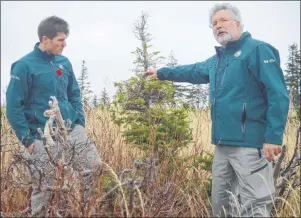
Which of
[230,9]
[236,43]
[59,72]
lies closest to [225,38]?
[236,43]

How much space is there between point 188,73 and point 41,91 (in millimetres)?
1454

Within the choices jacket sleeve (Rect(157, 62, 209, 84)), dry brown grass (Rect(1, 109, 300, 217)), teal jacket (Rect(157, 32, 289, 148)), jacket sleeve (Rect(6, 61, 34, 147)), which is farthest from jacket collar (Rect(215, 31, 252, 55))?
jacket sleeve (Rect(6, 61, 34, 147))

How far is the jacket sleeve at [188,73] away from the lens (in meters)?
3.66

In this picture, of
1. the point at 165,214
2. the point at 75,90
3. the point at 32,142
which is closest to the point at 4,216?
the point at 32,142

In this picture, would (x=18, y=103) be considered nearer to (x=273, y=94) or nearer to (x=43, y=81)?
(x=43, y=81)

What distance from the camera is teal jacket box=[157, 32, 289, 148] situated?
9.16ft

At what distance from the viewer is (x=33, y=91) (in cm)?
367

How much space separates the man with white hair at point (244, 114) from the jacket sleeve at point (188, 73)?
38 centimetres

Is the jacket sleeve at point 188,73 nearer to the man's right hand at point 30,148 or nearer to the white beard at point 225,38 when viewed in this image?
the white beard at point 225,38

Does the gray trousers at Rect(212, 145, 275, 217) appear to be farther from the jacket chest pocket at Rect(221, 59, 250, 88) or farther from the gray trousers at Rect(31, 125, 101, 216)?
the gray trousers at Rect(31, 125, 101, 216)

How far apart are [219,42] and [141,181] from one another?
1.38 m

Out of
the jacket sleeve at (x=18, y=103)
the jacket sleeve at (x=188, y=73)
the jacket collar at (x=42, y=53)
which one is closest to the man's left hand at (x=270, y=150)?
the jacket sleeve at (x=188, y=73)

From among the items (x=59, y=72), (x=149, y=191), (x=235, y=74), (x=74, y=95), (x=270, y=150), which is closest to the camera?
(x=270, y=150)

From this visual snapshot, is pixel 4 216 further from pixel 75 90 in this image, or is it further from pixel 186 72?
pixel 186 72
